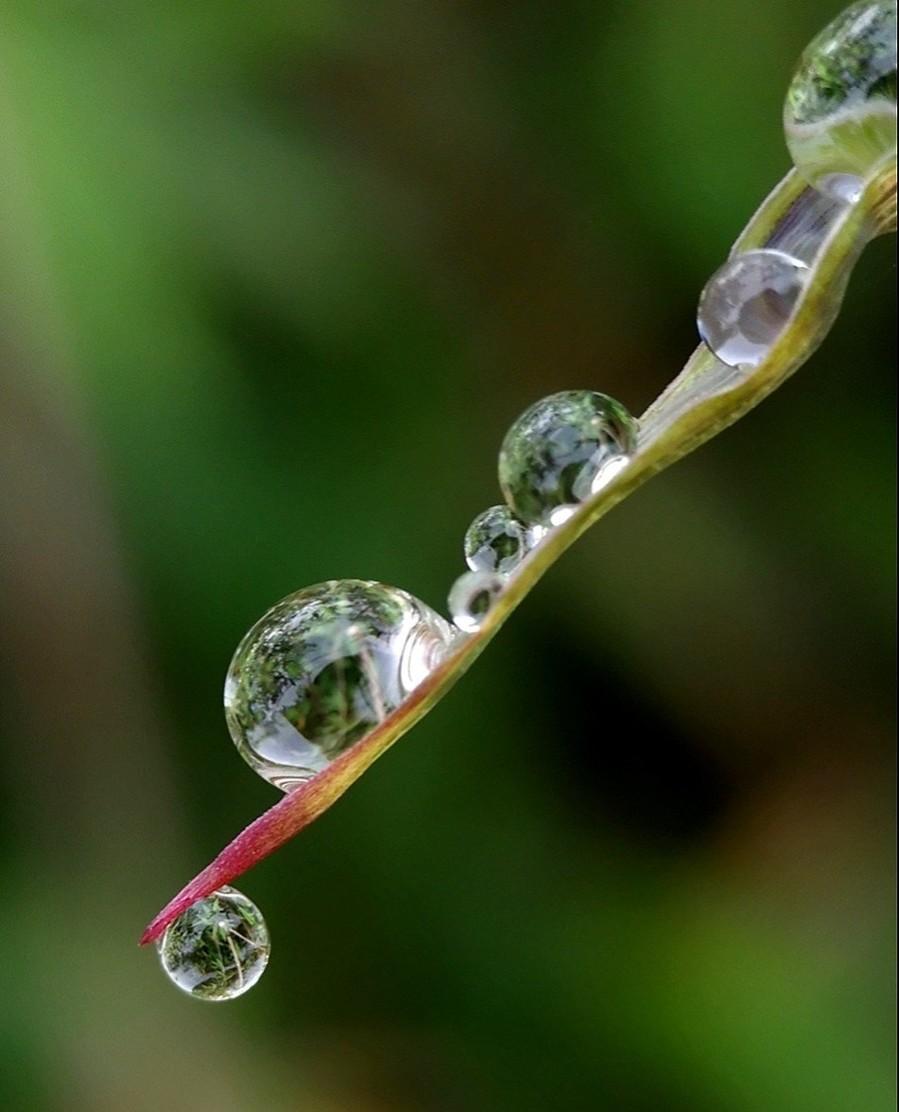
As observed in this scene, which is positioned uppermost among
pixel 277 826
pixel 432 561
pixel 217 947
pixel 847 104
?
pixel 847 104

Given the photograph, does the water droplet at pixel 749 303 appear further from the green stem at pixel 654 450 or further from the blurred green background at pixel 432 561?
the blurred green background at pixel 432 561

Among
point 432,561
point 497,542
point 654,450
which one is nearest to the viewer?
point 654,450

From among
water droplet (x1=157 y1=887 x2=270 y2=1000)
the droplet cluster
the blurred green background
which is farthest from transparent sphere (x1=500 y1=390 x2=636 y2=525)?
the blurred green background

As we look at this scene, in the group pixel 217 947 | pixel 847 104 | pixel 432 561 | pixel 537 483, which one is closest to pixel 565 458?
pixel 537 483

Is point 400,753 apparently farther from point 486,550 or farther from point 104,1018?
point 486,550

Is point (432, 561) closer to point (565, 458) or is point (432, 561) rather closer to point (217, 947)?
point (217, 947)

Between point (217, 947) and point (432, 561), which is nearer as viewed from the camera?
point (217, 947)

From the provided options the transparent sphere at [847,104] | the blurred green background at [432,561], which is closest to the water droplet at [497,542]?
the transparent sphere at [847,104]
